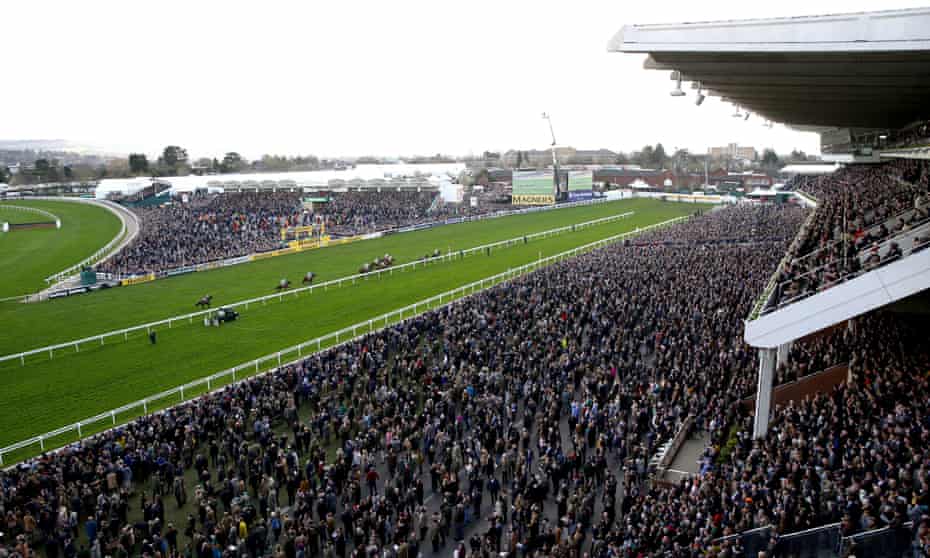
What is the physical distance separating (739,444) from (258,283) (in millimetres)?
25025

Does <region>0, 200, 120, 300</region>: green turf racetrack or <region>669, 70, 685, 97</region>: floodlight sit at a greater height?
<region>669, 70, 685, 97</region>: floodlight

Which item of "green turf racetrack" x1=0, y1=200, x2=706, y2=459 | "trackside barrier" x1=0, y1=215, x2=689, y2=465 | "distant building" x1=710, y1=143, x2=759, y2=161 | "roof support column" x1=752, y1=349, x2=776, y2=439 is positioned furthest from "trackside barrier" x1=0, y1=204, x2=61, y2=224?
"distant building" x1=710, y1=143, x2=759, y2=161

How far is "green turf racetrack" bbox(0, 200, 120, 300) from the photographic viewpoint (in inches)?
1359

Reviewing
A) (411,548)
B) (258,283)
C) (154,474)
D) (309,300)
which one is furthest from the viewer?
(258,283)

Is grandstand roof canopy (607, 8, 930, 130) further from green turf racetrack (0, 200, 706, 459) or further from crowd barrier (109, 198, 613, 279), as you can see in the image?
crowd barrier (109, 198, 613, 279)

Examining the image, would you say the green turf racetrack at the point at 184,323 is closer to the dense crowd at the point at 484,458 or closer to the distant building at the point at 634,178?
the dense crowd at the point at 484,458

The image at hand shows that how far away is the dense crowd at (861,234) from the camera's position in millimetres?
11711

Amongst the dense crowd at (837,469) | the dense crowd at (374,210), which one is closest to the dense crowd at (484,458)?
the dense crowd at (837,469)

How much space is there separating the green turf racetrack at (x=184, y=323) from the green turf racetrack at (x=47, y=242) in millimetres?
6774

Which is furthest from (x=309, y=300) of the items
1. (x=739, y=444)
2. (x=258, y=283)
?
(x=739, y=444)

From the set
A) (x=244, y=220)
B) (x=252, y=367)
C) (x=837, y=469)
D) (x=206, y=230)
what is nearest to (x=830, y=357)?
(x=837, y=469)

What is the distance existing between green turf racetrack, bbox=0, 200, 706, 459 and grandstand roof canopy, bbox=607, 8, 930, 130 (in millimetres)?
14151

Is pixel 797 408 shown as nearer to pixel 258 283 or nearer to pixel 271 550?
pixel 271 550

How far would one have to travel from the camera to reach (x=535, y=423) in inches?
606
